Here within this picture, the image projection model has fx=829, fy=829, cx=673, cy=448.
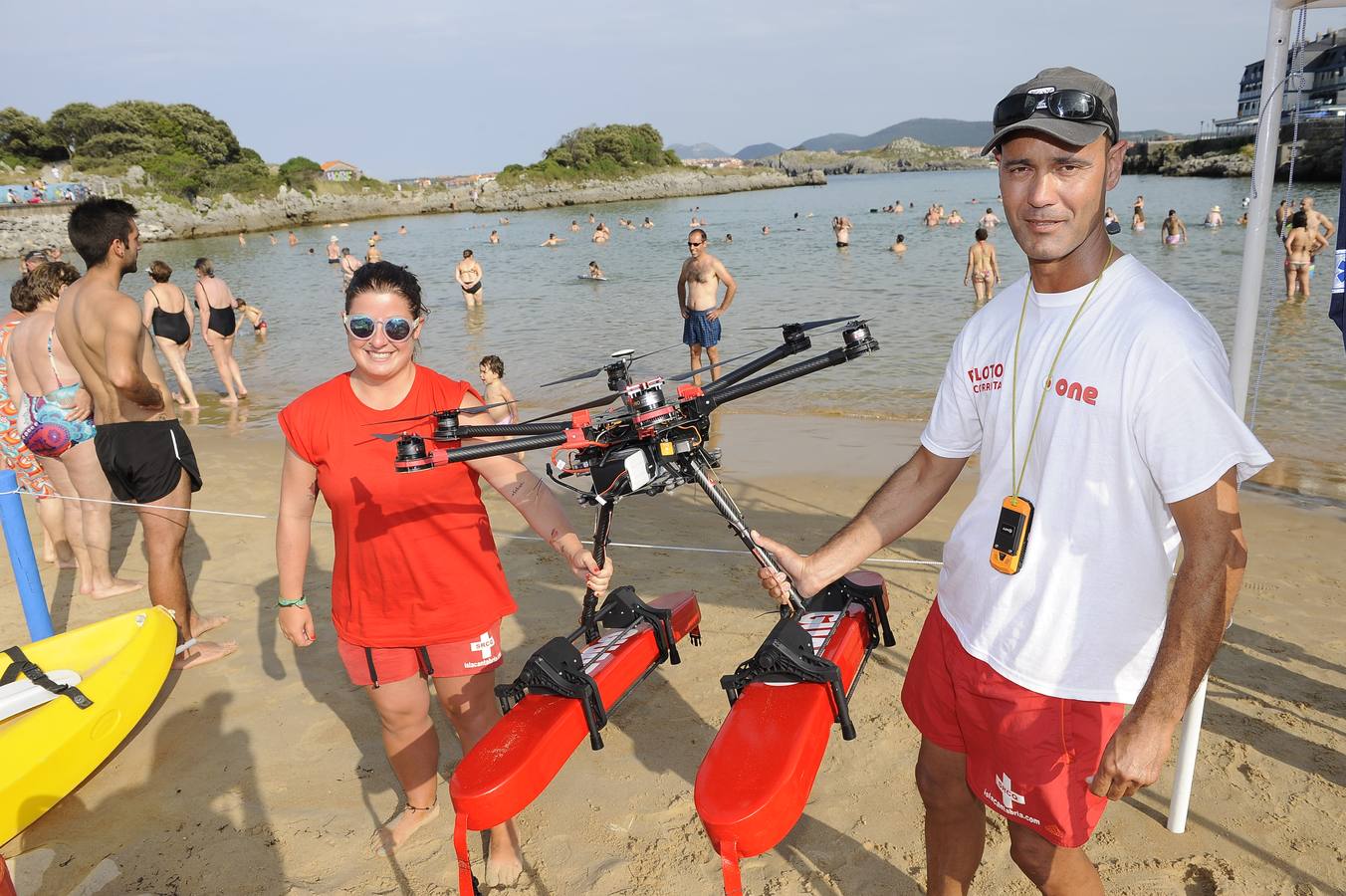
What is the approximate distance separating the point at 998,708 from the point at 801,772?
557 millimetres

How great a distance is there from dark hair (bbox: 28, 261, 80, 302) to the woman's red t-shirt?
3.60 metres

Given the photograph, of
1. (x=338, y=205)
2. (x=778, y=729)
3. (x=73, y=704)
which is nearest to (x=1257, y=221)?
(x=778, y=729)

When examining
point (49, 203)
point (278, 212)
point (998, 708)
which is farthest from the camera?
point (278, 212)

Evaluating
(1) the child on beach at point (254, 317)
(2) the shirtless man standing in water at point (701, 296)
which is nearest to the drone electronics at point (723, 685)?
(2) the shirtless man standing in water at point (701, 296)

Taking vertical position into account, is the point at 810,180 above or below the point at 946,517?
above

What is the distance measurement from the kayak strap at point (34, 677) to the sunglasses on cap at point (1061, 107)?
13.9 feet

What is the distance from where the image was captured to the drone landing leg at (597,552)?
8.62 ft

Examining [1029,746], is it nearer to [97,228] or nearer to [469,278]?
[97,228]

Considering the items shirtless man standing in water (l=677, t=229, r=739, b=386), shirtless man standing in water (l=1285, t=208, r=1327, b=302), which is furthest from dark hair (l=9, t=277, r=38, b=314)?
shirtless man standing in water (l=1285, t=208, r=1327, b=302)

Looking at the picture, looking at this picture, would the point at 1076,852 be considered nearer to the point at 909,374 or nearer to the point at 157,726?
the point at 157,726

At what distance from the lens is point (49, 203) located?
52.2 m

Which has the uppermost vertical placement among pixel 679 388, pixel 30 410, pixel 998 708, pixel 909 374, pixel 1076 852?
pixel 679 388

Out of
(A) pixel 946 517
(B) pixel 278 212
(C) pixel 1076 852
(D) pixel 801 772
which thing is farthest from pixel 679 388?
(B) pixel 278 212

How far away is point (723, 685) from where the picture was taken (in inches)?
102
